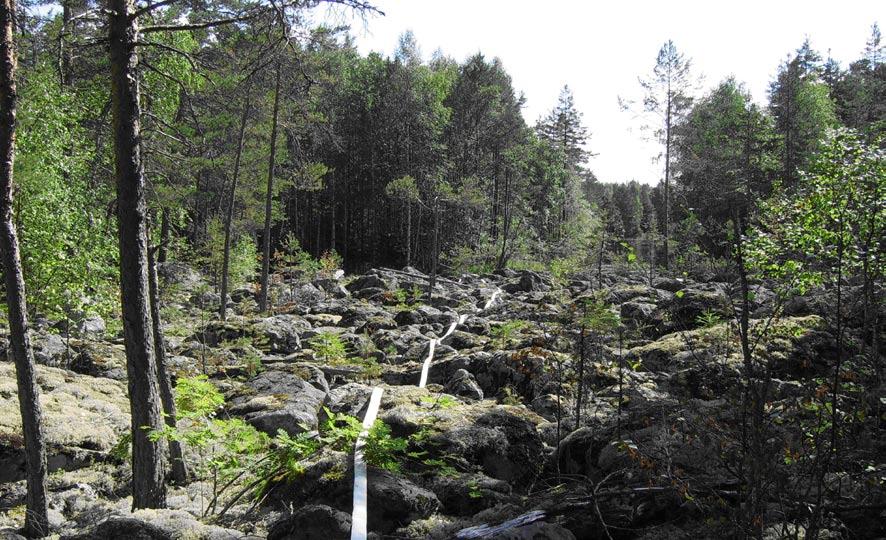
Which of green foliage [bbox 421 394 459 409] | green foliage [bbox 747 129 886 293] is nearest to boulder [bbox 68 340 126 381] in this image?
green foliage [bbox 421 394 459 409]

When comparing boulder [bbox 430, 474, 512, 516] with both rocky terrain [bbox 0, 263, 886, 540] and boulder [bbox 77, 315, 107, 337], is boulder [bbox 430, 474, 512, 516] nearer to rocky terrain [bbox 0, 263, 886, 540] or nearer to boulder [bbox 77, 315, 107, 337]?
rocky terrain [bbox 0, 263, 886, 540]

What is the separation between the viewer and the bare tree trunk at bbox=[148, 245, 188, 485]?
737cm

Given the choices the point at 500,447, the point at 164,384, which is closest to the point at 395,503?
the point at 500,447

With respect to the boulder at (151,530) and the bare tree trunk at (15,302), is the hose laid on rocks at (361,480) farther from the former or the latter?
the bare tree trunk at (15,302)

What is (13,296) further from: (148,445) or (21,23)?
(21,23)

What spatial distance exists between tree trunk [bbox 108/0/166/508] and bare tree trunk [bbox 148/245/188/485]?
151cm

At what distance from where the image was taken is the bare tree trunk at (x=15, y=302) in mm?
6203

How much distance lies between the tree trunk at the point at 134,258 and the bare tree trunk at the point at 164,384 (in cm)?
151

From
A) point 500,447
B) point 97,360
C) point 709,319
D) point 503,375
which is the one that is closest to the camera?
point 500,447

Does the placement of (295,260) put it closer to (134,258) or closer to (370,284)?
(370,284)

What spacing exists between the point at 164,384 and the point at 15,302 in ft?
6.47

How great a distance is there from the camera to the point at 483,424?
20.1ft

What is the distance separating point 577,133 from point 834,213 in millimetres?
49976

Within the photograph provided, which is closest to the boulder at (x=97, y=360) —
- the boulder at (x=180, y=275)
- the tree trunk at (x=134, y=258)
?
the boulder at (x=180, y=275)
